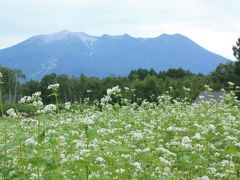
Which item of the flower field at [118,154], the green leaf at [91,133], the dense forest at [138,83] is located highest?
the green leaf at [91,133]

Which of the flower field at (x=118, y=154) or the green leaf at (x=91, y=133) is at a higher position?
the green leaf at (x=91, y=133)

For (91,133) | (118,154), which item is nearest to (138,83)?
(118,154)

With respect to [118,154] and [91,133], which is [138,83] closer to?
[118,154]

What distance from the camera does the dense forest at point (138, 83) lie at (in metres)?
51.2

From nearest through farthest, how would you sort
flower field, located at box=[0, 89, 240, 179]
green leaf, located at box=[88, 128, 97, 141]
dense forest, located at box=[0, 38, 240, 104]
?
green leaf, located at box=[88, 128, 97, 141] < flower field, located at box=[0, 89, 240, 179] < dense forest, located at box=[0, 38, 240, 104]

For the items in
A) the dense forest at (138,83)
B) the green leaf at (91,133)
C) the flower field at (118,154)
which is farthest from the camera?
the dense forest at (138,83)

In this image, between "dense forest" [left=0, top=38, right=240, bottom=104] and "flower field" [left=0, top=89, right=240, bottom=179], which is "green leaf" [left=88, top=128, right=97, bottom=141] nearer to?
"flower field" [left=0, top=89, right=240, bottom=179]

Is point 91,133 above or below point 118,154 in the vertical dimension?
above

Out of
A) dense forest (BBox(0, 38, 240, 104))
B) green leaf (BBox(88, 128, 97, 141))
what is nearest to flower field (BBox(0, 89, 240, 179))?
green leaf (BBox(88, 128, 97, 141))

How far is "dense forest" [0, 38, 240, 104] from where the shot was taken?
51.2 metres

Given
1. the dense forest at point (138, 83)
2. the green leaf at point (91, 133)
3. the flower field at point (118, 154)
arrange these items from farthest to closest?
the dense forest at point (138, 83), the flower field at point (118, 154), the green leaf at point (91, 133)

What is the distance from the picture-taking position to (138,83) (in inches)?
2557

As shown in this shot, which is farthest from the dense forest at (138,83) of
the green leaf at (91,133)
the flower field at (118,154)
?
the green leaf at (91,133)

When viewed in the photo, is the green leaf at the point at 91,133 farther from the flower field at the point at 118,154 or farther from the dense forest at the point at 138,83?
the dense forest at the point at 138,83
